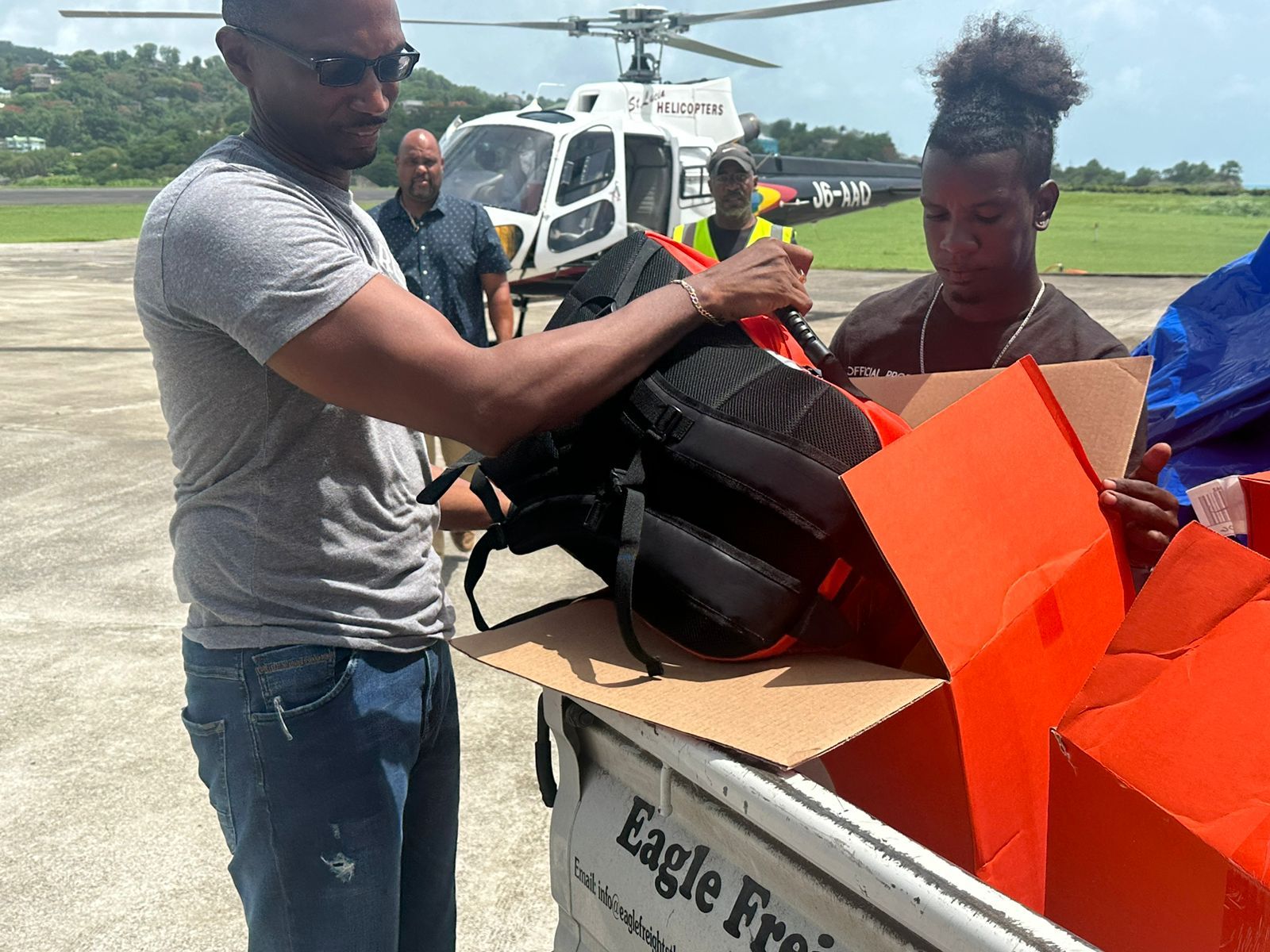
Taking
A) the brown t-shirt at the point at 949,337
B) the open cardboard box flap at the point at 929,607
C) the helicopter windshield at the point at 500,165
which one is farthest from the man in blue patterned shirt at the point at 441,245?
the helicopter windshield at the point at 500,165

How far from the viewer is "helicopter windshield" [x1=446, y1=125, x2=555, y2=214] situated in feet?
36.2

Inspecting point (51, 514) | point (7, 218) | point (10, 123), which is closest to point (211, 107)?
point (10, 123)

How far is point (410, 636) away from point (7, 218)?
38.0m

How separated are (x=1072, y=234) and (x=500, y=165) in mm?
28590

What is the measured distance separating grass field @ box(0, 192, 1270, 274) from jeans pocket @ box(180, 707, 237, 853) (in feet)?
64.2

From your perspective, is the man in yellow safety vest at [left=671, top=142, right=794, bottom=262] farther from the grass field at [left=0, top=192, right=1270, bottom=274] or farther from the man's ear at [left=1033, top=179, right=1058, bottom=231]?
the grass field at [left=0, top=192, right=1270, bottom=274]

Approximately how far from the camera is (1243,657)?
1173 mm

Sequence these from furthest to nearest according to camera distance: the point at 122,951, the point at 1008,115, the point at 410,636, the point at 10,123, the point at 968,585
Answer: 1. the point at 10,123
2. the point at 122,951
3. the point at 1008,115
4. the point at 410,636
5. the point at 968,585

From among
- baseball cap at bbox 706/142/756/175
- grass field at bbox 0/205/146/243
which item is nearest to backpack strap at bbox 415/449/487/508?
baseball cap at bbox 706/142/756/175

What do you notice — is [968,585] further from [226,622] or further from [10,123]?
[10,123]

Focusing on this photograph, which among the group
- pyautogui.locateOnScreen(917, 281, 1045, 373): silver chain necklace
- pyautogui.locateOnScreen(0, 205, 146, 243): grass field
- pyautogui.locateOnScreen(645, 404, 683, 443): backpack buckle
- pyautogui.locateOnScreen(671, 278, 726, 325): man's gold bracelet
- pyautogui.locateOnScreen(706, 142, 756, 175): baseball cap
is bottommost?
pyautogui.locateOnScreen(0, 205, 146, 243): grass field

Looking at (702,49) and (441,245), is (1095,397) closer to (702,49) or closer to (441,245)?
(441,245)

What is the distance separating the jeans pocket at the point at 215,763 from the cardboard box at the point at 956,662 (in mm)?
385

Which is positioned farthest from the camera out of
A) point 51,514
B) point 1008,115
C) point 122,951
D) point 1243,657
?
point 51,514
